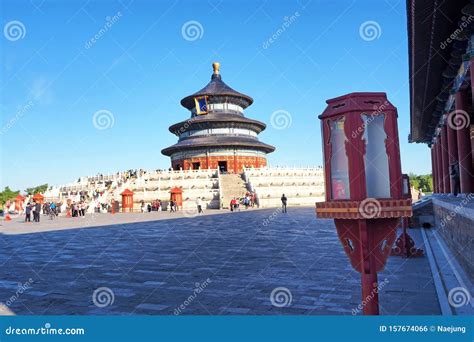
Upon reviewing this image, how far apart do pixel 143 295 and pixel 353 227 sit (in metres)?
3.71

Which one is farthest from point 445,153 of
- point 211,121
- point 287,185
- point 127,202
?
point 211,121

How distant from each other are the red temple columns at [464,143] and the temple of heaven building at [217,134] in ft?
112

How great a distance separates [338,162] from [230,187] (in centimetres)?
3292

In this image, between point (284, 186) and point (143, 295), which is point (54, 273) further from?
point (284, 186)

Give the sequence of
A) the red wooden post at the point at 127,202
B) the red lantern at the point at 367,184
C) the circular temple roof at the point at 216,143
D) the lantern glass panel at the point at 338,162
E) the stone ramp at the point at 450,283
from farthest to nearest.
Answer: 1. the circular temple roof at the point at 216,143
2. the red wooden post at the point at 127,202
3. the stone ramp at the point at 450,283
4. the lantern glass panel at the point at 338,162
5. the red lantern at the point at 367,184

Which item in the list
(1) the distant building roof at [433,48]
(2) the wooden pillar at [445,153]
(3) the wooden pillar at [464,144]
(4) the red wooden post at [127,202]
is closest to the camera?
(1) the distant building roof at [433,48]

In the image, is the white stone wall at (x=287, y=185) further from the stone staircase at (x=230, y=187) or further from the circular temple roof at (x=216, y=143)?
the circular temple roof at (x=216, y=143)

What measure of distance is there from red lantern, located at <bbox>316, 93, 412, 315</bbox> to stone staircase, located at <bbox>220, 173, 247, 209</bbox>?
30.2 metres

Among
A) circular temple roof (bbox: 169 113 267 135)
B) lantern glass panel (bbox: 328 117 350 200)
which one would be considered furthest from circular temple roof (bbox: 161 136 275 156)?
lantern glass panel (bbox: 328 117 350 200)

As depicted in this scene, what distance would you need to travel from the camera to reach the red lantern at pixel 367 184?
354cm

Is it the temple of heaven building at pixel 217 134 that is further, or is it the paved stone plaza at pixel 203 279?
the temple of heaven building at pixel 217 134

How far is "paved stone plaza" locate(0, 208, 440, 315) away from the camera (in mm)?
Answer: 5363

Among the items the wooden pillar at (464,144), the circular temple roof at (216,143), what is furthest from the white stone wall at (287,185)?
the wooden pillar at (464,144)

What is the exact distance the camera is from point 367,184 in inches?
143
